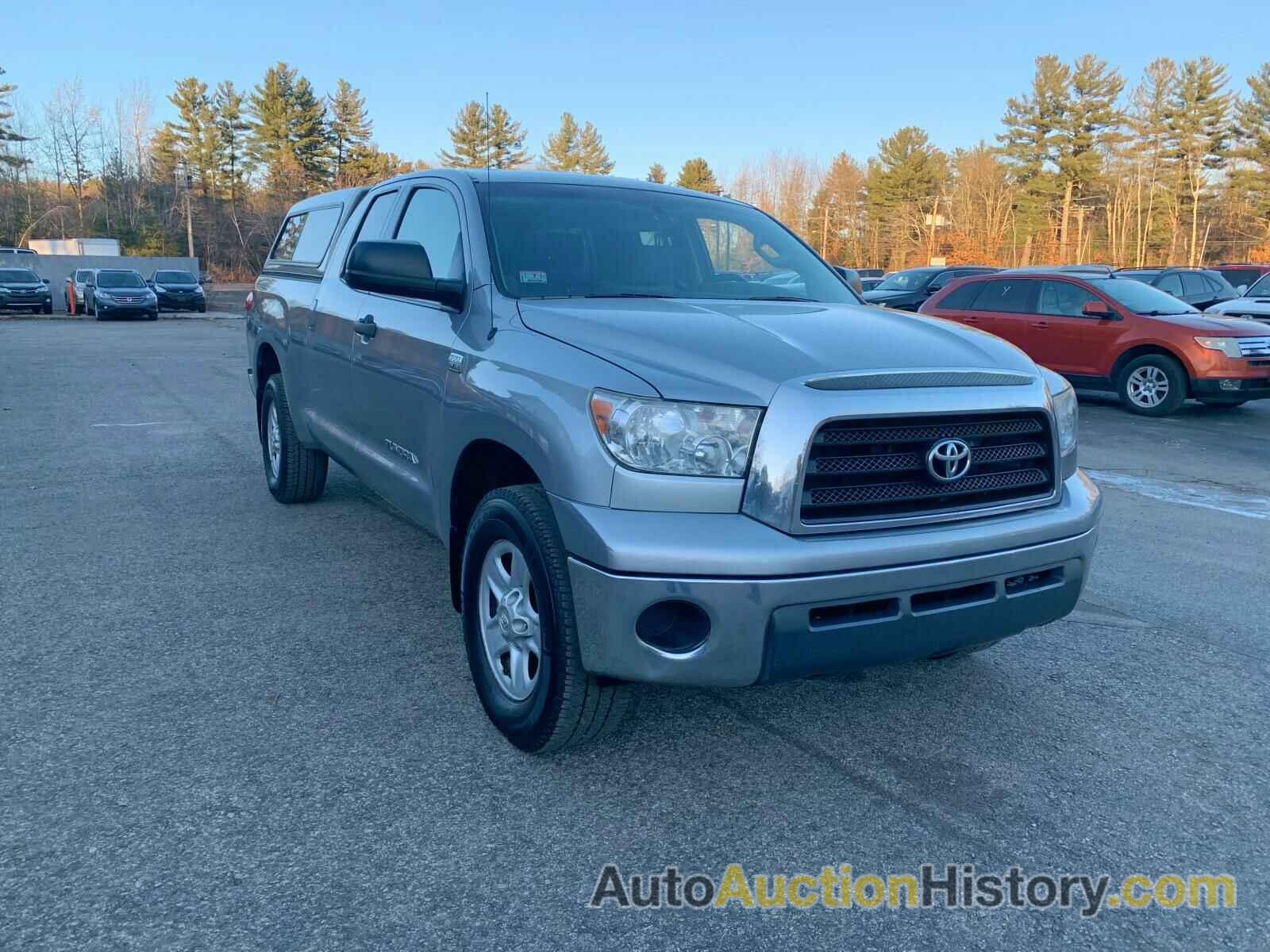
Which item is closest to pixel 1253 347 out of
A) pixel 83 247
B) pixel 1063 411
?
pixel 1063 411

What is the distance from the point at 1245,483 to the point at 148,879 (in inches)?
325

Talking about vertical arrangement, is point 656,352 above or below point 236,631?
above

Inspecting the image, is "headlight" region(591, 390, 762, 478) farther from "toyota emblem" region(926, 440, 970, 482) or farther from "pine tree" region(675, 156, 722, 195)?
"pine tree" region(675, 156, 722, 195)

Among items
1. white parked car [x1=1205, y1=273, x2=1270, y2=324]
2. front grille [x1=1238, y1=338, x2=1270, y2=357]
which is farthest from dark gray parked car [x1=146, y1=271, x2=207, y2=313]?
front grille [x1=1238, y1=338, x2=1270, y2=357]

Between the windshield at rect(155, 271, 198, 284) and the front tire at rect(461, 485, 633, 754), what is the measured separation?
34.9 meters

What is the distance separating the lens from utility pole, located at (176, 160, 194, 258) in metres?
66.2

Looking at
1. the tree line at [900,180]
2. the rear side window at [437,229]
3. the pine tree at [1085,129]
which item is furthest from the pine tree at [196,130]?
the rear side window at [437,229]

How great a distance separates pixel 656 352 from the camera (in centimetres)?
294

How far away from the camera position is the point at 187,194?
6675cm

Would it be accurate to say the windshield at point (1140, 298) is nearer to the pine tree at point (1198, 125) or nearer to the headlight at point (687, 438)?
the headlight at point (687, 438)

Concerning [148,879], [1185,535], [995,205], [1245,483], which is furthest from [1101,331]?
[995,205]

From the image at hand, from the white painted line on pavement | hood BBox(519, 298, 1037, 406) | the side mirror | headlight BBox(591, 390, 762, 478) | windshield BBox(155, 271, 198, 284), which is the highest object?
windshield BBox(155, 271, 198, 284)

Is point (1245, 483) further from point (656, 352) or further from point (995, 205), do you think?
point (995, 205)

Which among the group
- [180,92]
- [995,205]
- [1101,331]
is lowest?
[1101,331]
